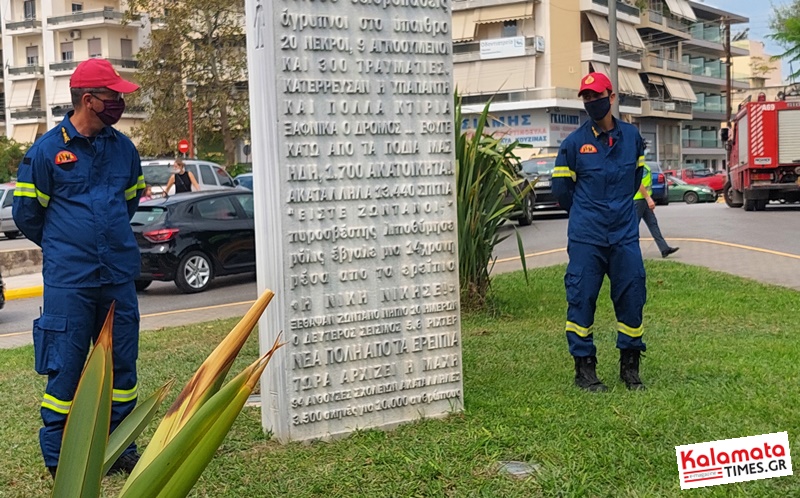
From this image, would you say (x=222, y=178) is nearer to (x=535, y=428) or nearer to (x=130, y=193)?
(x=130, y=193)

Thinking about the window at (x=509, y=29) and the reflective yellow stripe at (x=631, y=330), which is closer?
the reflective yellow stripe at (x=631, y=330)

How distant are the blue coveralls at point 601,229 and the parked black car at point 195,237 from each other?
336 inches

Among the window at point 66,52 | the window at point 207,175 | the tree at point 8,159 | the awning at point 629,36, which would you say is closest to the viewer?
the window at point 207,175

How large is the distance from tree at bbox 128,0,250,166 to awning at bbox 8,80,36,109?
28.3 metres

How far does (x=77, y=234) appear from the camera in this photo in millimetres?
4434

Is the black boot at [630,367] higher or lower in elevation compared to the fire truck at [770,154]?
lower

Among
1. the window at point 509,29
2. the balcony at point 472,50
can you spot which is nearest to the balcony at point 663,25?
the window at point 509,29

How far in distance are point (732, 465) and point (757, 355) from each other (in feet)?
12.0

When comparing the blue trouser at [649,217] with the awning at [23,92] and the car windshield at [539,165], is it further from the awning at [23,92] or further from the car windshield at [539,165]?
the awning at [23,92]

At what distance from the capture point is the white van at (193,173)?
20812 mm

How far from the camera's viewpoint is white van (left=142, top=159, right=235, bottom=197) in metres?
20.8

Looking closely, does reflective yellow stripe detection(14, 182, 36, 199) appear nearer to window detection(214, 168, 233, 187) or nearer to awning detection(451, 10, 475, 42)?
window detection(214, 168, 233, 187)

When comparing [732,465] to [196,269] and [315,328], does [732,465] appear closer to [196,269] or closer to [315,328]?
[315,328]

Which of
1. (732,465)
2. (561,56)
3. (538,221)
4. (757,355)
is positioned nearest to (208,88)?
(538,221)
